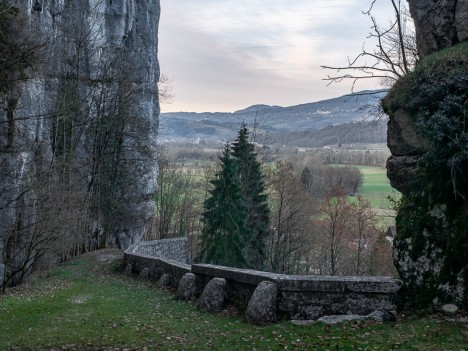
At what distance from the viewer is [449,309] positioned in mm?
8836

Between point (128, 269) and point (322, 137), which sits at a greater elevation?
point (322, 137)

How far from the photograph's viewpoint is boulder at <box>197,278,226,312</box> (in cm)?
1220

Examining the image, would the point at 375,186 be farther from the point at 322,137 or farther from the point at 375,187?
the point at 322,137

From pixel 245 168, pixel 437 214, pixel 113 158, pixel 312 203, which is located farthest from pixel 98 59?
pixel 437 214

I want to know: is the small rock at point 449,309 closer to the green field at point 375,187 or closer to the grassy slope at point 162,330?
the grassy slope at point 162,330

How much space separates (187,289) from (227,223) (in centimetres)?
1930

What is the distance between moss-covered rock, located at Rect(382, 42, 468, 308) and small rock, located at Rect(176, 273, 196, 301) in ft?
20.2

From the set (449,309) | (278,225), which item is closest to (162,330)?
(449,309)

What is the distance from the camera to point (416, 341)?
7.72 m

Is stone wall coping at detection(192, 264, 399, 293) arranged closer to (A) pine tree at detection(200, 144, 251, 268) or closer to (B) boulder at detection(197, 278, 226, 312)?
(B) boulder at detection(197, 278, 226, 312)

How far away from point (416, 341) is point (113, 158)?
27355 mm

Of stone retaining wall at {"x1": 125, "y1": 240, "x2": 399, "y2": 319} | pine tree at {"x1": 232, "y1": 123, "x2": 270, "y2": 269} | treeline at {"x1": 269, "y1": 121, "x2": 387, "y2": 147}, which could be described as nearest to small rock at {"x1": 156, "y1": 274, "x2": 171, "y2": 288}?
stone retaining wall at {"x1": 125, "y1": 240, "x2": 399, "y2": 319}

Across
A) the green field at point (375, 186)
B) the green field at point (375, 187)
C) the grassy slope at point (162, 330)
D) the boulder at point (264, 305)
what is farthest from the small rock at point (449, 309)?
the green field at point (375, 186)

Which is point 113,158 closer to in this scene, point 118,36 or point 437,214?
point 118,36
